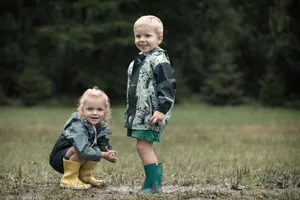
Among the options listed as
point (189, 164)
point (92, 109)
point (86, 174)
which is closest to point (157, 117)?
point (92, 109)

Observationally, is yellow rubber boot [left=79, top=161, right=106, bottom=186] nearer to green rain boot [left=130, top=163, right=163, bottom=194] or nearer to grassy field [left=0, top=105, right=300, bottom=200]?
grassy field [left=0, top=105, right=300, bottom=200]

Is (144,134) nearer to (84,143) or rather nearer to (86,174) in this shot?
(84,143)

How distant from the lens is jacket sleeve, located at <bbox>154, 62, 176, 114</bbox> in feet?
16.3

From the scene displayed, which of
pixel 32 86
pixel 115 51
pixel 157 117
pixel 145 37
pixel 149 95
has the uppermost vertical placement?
pixel 115 51

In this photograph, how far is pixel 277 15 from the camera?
11484 mm

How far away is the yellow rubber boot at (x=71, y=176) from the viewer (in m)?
5.18

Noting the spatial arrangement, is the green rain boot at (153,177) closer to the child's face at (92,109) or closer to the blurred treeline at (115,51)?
the child's face at (92,109)

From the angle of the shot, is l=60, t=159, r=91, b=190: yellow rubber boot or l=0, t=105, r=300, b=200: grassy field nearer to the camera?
l=0, t=105, r=300, b=200: grassy field

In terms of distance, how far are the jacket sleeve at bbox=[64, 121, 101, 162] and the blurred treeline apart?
2375 cm

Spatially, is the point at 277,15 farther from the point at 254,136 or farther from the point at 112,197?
the point at 112,197

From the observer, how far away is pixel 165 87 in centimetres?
498

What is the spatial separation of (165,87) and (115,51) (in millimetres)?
28001

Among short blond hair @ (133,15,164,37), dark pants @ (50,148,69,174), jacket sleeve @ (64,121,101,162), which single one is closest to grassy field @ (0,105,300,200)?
dark pants @ (50,148,69,174)

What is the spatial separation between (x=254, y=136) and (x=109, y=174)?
8.21 m
